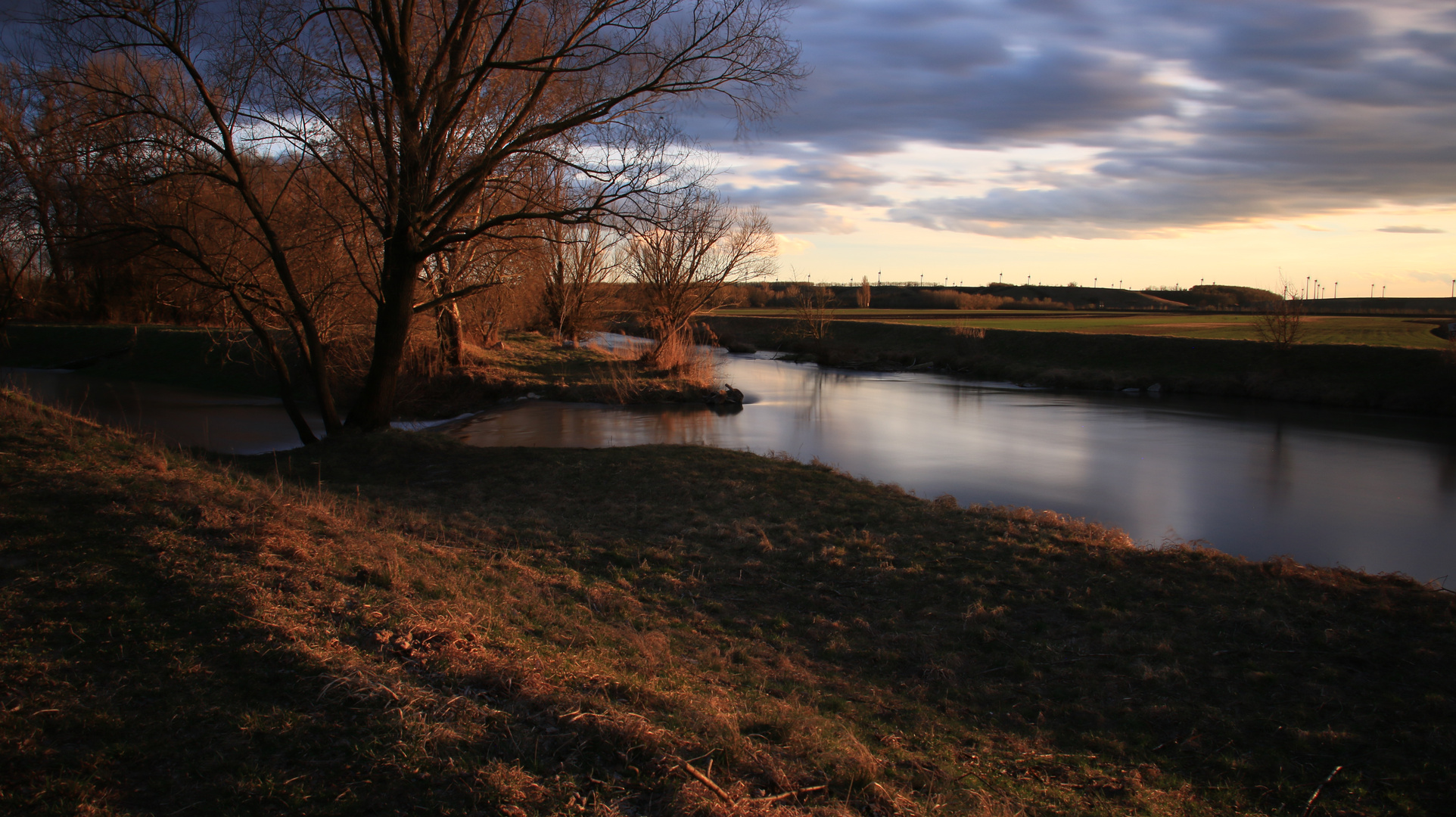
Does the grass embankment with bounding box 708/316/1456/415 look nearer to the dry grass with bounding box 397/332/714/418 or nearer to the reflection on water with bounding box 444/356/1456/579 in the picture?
the reflection on water with bounding box 444/356/1456/579

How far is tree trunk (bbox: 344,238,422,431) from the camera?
11484mm

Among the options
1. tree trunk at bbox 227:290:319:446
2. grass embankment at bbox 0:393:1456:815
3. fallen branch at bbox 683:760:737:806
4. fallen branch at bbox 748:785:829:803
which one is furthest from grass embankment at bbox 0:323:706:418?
fallen branch at bbox 748:785:829:803

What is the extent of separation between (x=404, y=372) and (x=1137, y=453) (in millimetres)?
20742

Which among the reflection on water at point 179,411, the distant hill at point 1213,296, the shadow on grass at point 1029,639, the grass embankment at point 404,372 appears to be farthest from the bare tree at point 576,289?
the distant hill at point 1213,296

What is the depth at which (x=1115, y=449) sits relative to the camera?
20.0m

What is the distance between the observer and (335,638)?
145 inches

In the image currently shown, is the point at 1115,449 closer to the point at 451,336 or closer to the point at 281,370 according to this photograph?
the point at 281,370

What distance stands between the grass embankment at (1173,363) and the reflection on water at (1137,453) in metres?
1.74

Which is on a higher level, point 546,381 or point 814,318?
point 814,318

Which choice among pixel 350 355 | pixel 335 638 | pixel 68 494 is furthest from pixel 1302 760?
pixel 350 355

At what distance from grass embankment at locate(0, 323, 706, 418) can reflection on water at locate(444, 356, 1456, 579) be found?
1302 mm

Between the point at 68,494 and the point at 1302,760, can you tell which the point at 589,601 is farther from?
the point at 1302,760

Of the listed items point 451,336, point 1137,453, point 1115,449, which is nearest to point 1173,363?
point 1115,449

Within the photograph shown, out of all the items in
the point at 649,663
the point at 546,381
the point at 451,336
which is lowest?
the point at 649,663
